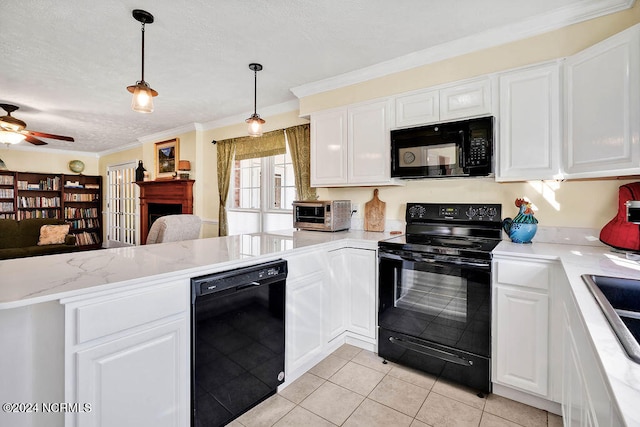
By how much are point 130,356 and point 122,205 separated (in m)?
7.03

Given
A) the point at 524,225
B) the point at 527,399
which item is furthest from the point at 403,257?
the point at 527,399

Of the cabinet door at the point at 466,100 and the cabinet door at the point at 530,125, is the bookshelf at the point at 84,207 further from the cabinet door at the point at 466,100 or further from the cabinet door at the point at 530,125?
the cabinet door at the point at 530,125

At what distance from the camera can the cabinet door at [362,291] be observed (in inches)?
96.3

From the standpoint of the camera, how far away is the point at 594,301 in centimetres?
104

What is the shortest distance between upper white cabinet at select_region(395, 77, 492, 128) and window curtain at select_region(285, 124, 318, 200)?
1.22 meters

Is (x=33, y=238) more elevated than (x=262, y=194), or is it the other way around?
(x=262, y=194)

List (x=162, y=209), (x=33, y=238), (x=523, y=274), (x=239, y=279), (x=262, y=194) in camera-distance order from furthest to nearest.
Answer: (x=162, y=209)
(x=33, y=238)
(x=262, y=194)
(x=523, y=274)
(x=239, y=279)

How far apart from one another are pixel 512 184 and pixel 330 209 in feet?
4.93

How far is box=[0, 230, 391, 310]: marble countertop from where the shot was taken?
1072 mm

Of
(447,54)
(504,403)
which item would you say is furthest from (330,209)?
(504,403)

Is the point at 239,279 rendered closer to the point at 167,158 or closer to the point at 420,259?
the point at 420,259

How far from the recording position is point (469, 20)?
214 cm

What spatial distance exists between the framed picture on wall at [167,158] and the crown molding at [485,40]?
10.3 feet

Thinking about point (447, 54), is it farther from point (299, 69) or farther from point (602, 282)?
point (602, 282)
